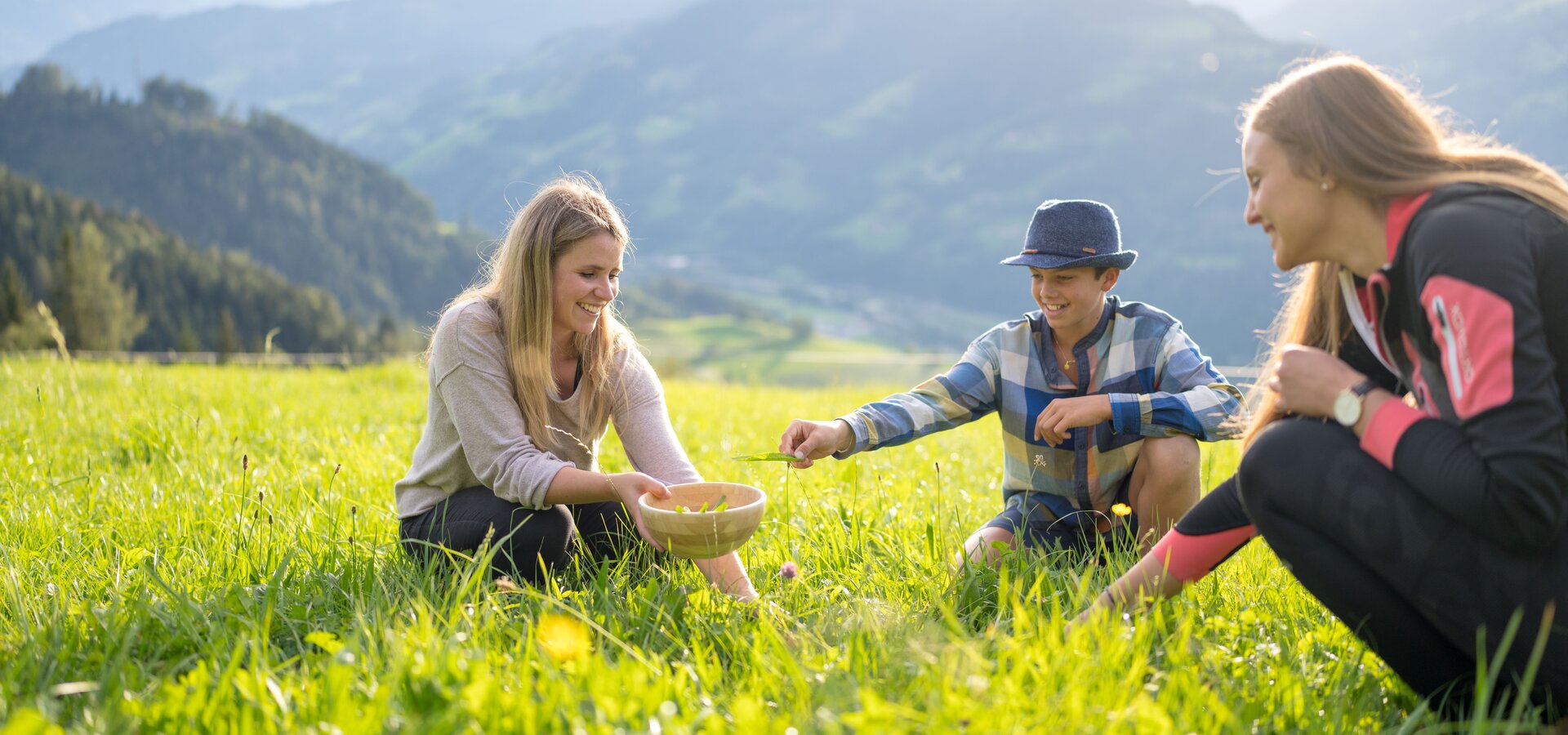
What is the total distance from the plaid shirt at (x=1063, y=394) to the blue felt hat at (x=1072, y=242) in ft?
0.72

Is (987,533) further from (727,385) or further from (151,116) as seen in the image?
(151,116)

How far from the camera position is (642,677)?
6.46ft

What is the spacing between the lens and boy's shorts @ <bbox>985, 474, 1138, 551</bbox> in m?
3.25

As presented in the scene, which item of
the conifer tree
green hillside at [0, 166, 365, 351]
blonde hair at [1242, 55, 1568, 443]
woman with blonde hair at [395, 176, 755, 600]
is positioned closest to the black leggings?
woman with blonde hair at [395, 176, 755, 600]

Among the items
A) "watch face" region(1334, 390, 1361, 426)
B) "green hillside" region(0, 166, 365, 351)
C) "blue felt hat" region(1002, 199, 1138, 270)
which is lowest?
"green hillside" region(0, 166, 365, 351)

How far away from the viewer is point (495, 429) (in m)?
3.08

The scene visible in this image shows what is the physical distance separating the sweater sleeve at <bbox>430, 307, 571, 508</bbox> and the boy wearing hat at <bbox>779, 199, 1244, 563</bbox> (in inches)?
28.2

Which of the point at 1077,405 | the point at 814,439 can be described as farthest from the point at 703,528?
the point at 1077,405

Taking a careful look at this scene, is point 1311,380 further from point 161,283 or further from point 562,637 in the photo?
point 161,283

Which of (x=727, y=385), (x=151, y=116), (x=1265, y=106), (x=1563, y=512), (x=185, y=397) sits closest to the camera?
(x=1563, y=512)

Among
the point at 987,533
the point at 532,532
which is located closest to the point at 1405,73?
the point at 987,533

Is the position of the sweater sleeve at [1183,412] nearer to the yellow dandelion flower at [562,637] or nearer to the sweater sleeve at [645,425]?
the sweater sleeve at [645,425]

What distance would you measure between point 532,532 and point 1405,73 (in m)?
2.42

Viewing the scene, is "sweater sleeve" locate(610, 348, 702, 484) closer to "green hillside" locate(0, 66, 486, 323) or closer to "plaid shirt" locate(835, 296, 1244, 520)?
"plaid shirt" locate(835, 296, 1244, 520)
